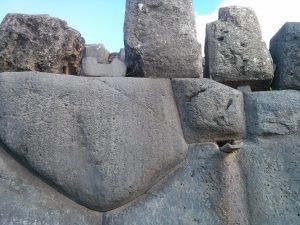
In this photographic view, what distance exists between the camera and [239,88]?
197 cm

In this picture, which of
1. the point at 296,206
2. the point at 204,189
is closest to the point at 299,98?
the point at 296,206

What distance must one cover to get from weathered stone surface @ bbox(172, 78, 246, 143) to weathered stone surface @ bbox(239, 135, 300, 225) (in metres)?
0.12

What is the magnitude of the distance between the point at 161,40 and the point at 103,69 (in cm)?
34

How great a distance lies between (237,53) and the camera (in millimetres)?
1946

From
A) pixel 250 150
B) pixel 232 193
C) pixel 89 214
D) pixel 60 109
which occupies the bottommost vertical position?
pixel 89 214

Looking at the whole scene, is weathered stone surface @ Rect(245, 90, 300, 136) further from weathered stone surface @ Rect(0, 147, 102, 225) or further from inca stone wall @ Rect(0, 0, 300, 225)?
weathered stone surface @ Rect(0, 147, 102, 225)

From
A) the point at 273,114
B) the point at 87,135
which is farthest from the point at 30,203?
the point at 273,114

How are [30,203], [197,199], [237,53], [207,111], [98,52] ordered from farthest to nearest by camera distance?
[98,52], [237,53], [207,111], [197,199], [30,203]

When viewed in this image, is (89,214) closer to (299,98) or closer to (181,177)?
(181,177)

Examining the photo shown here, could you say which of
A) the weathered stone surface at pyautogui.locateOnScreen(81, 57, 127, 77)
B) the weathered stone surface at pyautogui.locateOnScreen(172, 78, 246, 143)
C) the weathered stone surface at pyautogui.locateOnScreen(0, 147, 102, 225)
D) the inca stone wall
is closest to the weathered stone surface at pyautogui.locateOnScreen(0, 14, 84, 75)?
the inca stone wall

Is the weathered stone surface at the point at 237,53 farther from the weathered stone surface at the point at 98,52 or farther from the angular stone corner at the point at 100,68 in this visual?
the weathered stone surface at the point at 98,52

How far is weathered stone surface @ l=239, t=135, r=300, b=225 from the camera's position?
5.59ft

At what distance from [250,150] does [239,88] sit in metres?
0.34

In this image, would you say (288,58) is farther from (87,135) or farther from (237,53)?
(87,135)
